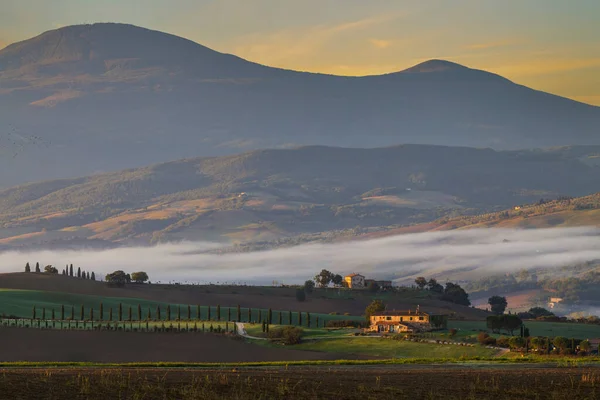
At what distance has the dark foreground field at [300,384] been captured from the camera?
2594 inches

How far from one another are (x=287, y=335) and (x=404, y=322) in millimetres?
22862

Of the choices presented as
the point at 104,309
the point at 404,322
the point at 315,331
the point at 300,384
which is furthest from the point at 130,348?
the point at 300,384

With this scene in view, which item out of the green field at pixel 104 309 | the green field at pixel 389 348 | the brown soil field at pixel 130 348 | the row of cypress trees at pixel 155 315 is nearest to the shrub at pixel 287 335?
the green field at pixel 389 348

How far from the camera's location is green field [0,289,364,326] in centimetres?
17000

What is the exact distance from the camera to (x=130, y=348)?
130m

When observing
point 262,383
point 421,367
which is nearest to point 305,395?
point 262,383

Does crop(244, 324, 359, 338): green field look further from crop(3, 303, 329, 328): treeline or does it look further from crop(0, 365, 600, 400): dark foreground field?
crop(0, 365, 600, 400): dark foreground field

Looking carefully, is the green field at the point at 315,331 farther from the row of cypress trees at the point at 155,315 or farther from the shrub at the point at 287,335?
the shrub at the point at 287,335

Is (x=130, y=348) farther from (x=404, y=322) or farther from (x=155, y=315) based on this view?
(x=155, y=315)

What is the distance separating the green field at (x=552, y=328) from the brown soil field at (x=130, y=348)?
3004cm

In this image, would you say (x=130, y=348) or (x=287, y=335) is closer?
(x=130, y=348)

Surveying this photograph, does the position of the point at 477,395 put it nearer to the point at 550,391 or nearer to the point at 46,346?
the point at 550,391

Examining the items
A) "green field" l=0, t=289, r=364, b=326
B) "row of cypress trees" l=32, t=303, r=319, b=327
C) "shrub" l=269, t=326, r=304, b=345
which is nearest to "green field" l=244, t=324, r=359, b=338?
"row of cypress trees" l=32, t=303, r=319, b=327

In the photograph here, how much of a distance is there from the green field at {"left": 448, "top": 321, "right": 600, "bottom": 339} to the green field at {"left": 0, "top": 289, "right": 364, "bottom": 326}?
1673cm
